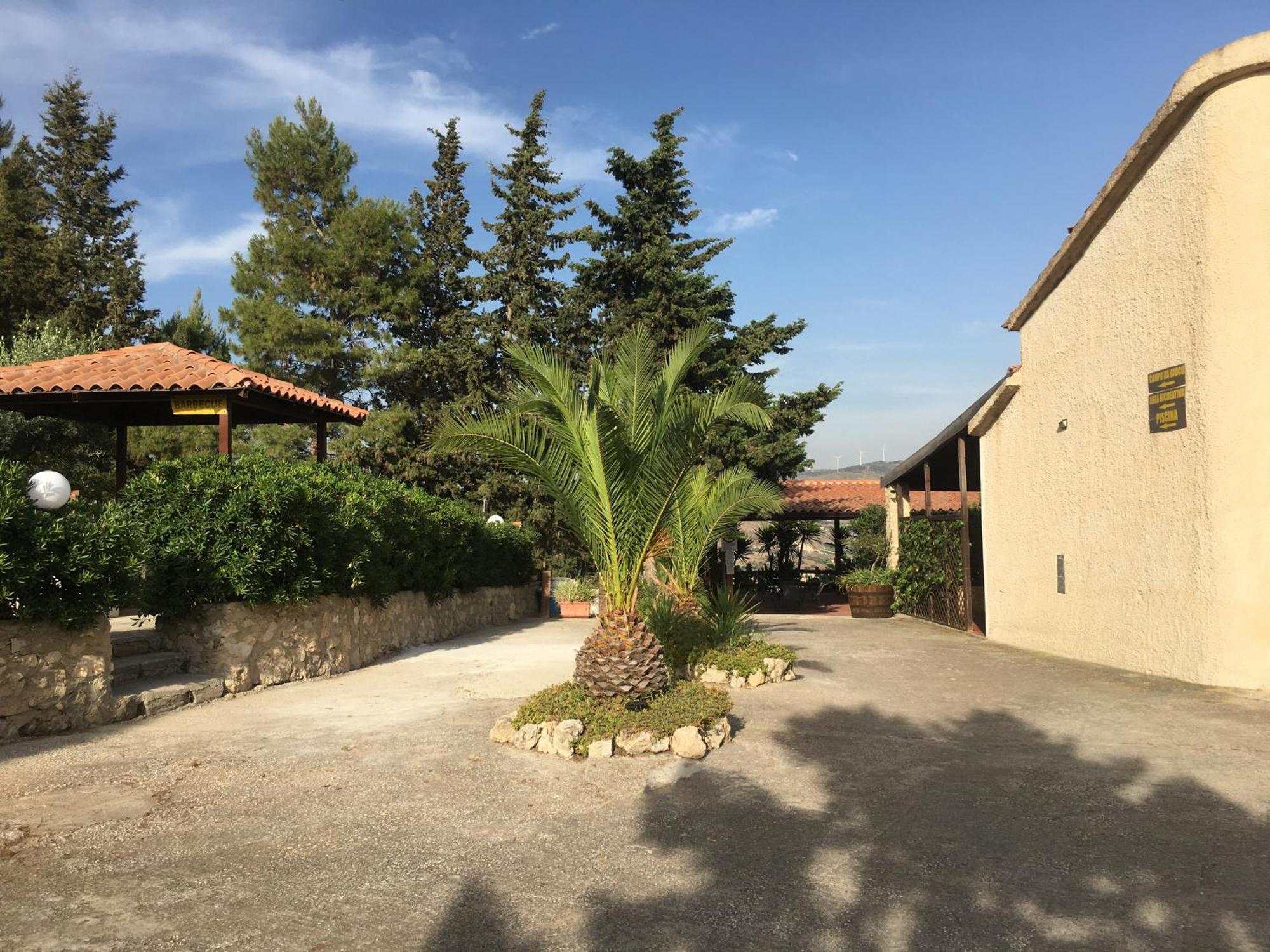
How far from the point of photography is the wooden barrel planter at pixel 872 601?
666 inches

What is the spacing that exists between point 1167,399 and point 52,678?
10.4 meters

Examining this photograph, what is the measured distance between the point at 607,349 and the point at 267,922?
1751 centimetres

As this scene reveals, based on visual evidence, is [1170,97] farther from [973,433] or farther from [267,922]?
[267,922]

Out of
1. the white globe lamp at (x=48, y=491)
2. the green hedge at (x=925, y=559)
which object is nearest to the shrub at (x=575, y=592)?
the green hedge at (x=925, y=559)

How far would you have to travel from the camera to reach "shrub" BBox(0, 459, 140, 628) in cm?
566

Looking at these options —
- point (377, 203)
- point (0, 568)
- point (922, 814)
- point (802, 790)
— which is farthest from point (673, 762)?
point (377, 203)

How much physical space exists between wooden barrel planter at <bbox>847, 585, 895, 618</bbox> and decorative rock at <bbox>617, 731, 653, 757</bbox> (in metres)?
12.0

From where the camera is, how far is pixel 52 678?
609cm

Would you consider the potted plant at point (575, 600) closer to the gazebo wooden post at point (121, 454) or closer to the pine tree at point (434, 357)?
the pine tree at point (434, 357)

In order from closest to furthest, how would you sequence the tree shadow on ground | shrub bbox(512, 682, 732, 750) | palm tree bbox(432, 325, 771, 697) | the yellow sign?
the tree shadow on ground < shrub bbox(512, 682, 732, 750) < palm tree bbox(432, 325, 771, 697) < the yellow sign

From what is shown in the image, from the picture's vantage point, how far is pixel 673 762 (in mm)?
5715

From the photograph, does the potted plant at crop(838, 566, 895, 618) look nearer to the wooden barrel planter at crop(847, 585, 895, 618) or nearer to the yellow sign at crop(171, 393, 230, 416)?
the wooden barrel planter at crop(847, 585, 895, 618)

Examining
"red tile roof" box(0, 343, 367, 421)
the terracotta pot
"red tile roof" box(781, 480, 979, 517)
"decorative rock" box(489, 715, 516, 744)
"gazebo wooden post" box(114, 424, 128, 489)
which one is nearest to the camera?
"decorative rock" box(489, 715, 516, 744)

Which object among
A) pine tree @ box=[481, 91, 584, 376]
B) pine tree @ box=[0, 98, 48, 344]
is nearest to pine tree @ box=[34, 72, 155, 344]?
pine tree @ box=[0, 98, 48, 344]
